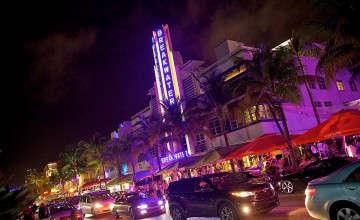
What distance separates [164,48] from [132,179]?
1663cm

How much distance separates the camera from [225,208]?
10555 millimetres

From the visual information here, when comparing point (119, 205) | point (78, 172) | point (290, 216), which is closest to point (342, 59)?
point (290, 216)

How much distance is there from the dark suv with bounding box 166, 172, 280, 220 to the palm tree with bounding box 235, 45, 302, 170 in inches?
425

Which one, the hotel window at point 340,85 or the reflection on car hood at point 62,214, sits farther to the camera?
the hotel window at point 340,85

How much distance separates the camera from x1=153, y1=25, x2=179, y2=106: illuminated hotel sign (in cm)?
3809

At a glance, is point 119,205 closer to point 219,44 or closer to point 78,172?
point 219,44

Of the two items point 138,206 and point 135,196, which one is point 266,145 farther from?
point 138,206

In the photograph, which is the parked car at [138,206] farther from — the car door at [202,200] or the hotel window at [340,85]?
the hotel window at [340,85]

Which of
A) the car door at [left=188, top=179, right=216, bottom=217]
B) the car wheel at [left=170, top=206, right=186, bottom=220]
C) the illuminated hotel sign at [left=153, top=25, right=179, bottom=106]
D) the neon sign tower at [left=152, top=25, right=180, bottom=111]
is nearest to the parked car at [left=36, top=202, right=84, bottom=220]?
the car wheel at [left=170, top=206, right=186, bottom=220]

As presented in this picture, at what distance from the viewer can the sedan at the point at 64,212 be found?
16594 millimetres

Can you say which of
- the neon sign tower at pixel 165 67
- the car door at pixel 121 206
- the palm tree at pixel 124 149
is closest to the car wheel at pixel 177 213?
the car door at pixel 121 206

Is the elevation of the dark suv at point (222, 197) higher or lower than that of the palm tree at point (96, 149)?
lower

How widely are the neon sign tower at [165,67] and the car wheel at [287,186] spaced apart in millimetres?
21545

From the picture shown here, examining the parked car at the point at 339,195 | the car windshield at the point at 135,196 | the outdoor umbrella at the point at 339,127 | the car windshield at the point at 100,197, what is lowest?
the parked car at the point at 339,195
